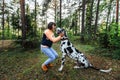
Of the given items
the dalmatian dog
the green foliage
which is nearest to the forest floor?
the dalmatian dog

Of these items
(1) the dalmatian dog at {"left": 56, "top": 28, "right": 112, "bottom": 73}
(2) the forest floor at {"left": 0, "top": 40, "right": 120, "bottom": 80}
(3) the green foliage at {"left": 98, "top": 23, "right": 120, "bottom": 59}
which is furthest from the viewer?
(3) the green foliage at {"left": 98, "top": 23, "right": 120, "bottom": 59}

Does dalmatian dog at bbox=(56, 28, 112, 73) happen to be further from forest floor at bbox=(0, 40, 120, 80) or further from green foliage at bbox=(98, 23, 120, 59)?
green foliage at bbox=(98, 23, 120, 59)

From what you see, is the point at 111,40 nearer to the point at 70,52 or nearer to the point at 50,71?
the point at 70,52

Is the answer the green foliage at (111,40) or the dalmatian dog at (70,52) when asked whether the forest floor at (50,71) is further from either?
the green foliage at (111,40)

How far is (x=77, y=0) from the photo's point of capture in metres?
36.9

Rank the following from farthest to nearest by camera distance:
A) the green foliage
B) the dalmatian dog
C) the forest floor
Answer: the green foliage, the forest floor, the dalmatian dog

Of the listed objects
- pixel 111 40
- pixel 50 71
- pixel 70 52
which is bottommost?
pixel 50 71

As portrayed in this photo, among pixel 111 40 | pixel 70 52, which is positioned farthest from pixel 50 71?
pixel 111 40

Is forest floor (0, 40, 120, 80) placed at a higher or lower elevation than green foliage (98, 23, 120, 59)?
lower

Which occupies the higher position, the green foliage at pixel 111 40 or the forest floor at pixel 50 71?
the green foliage at pixel 111 40

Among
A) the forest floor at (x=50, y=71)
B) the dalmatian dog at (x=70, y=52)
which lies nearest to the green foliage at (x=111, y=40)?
the forest floor at (x=50, y=71)

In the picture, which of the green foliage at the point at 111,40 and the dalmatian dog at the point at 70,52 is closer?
the dalmatian dog at the point at 70,52

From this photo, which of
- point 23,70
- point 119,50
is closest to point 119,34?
point 119,50

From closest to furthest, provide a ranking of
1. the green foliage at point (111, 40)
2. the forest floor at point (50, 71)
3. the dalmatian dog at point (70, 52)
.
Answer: the dalmatian dog at point (70, 52), the forest floor at point (50, 71), the green foliage at point (111, 40)
